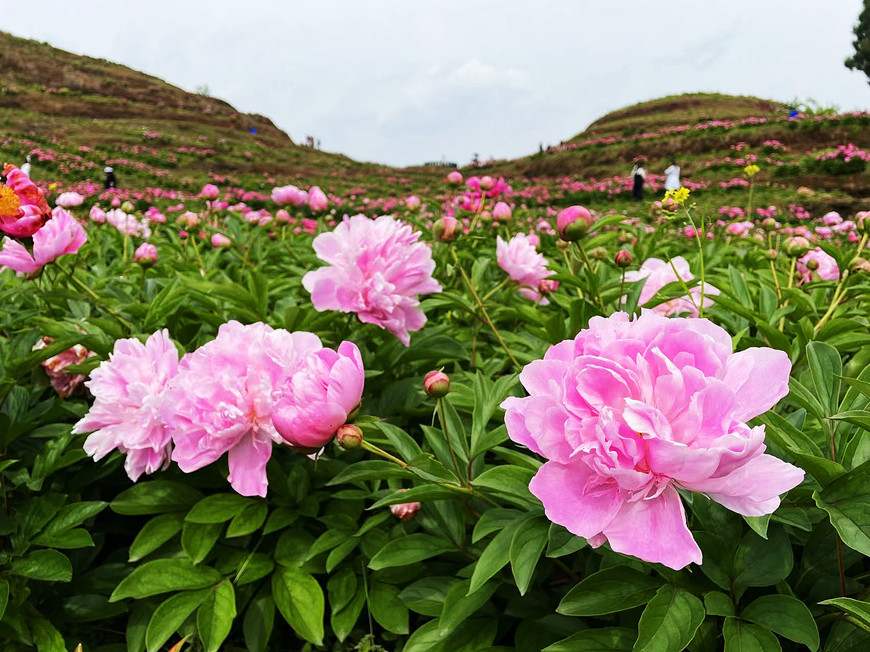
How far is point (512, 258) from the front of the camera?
1.24 meters

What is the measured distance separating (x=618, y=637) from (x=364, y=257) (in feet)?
2.22

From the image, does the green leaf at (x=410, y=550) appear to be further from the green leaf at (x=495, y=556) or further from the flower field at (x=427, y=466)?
the green leaf at (x=495, y=556)

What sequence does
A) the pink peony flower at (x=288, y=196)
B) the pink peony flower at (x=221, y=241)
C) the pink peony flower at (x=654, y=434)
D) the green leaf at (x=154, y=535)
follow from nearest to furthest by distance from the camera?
1. the pink peony flower at (x=654, y=434)
2. the green leaf at (x=154, y=535)
3. the pink peony flower at (x=221, y=241)
4. the pink peony flower at (x=288, y=196)

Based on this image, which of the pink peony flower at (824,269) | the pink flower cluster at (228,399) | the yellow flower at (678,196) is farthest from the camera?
the pink peony flower at (824,269)

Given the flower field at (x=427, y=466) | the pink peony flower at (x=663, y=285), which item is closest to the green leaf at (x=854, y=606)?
the flower field at (x=427, y=466)

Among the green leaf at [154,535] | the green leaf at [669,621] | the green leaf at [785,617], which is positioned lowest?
the green leaf at [154,535]

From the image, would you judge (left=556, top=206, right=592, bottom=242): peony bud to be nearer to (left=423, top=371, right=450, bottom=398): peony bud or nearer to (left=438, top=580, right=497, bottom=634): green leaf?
(left=423, top=371, right=450, bottom=398): peony bud

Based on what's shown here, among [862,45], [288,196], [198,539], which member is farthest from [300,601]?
[862,45]

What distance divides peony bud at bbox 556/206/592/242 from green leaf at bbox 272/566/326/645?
0.66m

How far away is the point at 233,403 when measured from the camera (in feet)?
2.39

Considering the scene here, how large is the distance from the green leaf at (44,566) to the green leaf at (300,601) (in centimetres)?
29

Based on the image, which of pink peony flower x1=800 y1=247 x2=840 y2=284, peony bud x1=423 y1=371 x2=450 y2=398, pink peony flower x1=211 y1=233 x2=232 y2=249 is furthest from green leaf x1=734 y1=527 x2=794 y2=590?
pink peony flower x1=211 y1=233 x2=232 y2=249

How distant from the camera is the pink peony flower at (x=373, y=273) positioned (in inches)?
38.7

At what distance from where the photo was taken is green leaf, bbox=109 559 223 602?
0.79 metres
